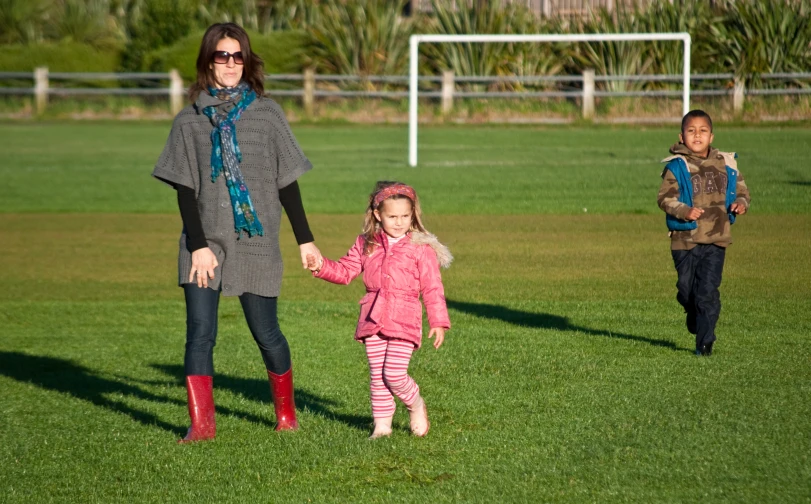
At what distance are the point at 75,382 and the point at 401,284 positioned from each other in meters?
2.72

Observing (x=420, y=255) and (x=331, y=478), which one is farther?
(x=420, y=255)

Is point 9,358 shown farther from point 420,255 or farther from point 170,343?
point 420,255

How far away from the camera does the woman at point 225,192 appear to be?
5363mm

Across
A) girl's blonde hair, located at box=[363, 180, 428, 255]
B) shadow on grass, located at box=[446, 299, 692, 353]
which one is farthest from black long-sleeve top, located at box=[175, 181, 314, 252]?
shadow on grass, located at box=[446, 299, 692, 353]

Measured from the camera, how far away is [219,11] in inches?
1576

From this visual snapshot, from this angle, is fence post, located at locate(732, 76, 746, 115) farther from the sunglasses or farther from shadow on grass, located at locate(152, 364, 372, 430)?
the sunglasses

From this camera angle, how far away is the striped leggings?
17.7 ft

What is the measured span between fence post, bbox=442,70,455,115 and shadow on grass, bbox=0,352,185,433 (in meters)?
24.7

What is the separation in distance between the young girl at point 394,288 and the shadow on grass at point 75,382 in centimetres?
113

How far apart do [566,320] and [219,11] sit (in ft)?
109

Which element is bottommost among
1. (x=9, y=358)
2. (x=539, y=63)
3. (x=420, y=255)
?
(x=9, y=358)

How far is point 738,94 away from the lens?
28078 mm

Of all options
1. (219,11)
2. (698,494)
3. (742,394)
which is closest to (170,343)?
(742,394)

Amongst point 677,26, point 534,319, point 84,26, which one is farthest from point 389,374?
point 84,26
